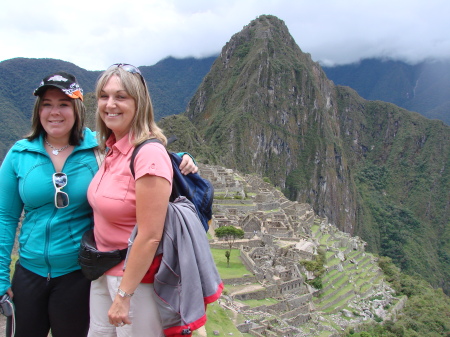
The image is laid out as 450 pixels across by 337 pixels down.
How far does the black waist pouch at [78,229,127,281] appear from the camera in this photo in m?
3.42

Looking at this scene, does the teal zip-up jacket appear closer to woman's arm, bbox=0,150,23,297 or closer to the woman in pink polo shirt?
woman's arm, bbox=0,150,23,297

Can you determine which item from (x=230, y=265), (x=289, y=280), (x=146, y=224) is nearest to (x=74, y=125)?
(x=146, y=224)

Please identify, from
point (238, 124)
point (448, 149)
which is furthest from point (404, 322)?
point (448, 149)

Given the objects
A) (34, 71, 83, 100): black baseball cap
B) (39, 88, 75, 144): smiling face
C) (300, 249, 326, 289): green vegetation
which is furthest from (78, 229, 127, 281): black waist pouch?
(300, 249, 326, 289): green vegetation

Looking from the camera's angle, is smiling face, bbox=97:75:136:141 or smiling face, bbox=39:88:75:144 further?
smiling face, bbox=39:88:75:144

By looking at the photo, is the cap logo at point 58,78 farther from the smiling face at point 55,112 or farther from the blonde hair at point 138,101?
the blonde hair at point 138,101

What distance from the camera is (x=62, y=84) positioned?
3.79 metres

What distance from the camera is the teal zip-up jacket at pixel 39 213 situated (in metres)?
3.73

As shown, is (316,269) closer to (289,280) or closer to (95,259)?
(289,280)

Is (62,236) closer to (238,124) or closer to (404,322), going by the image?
(404,322)

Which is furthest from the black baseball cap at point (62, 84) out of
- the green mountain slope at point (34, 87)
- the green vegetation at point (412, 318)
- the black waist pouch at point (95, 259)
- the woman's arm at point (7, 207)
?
the green vegetation at point (412, 318)

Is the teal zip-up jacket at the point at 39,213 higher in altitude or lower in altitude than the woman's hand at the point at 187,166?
lower

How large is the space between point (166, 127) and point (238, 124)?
103ft

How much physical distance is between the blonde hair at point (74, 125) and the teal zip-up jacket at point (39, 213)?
0.17 metres
